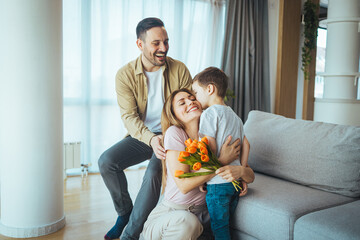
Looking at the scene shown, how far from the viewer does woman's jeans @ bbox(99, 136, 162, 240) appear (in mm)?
1981

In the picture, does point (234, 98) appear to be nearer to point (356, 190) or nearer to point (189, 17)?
point (189, 17)

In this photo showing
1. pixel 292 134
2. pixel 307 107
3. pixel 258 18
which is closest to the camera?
pixel 292 134

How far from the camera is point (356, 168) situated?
184cm

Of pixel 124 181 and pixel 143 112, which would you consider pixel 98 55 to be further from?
pixel 124 181

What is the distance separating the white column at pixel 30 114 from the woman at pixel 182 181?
2.97 ft

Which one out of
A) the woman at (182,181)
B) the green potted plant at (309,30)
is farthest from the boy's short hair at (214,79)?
the green potted plant at (309,30)

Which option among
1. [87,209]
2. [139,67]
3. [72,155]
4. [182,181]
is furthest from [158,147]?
[72,155]

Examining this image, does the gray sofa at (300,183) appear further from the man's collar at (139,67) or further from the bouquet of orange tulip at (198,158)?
the man's collar at (139,67)

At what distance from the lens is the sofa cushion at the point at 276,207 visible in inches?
62.1

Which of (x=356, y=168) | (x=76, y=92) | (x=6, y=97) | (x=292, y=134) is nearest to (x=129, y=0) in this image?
(x=76, y=92)

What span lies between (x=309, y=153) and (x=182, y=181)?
2.73 ft

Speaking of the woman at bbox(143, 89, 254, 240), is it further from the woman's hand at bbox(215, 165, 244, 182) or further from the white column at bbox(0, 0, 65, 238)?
the white column at bbox(0, 0, 65, 238)

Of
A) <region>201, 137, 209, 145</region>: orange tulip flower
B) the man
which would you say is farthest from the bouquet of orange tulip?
the man

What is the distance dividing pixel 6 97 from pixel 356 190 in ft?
6.99
